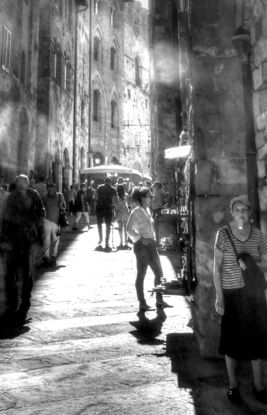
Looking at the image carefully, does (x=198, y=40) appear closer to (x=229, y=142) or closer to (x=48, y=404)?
(x=229, y=142)

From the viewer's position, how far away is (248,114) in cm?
386

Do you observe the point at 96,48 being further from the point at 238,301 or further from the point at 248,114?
the point at 238,301

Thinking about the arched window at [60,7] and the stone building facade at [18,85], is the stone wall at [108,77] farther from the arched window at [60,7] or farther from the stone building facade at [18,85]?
the stone building facade at [18,85]

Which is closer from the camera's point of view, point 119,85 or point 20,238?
point 20,238

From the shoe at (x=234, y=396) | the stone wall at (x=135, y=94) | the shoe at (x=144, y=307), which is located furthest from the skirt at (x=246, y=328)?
the stone wall at (x=135, y=94)

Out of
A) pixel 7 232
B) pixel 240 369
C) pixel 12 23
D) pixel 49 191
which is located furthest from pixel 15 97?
pixel 240 369

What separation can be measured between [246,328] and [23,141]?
15.3 metres

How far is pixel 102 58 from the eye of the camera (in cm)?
2797

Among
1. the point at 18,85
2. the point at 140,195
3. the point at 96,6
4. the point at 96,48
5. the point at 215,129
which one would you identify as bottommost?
the point at 140,195

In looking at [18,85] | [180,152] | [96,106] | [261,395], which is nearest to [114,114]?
[96,106]

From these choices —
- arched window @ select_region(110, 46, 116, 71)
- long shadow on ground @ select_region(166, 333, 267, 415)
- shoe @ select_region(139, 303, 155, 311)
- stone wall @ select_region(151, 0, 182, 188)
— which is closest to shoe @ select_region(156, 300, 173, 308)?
shoe @ select_region(139, 303, 155, 311)

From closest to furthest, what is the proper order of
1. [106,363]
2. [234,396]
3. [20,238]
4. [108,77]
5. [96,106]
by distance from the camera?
[234,396], [106,363], [20,238], [96,106], [108,77]

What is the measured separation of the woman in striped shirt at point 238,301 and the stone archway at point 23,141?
1436 centimetres

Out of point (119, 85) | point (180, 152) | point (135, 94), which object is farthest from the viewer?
point (135, 94)
